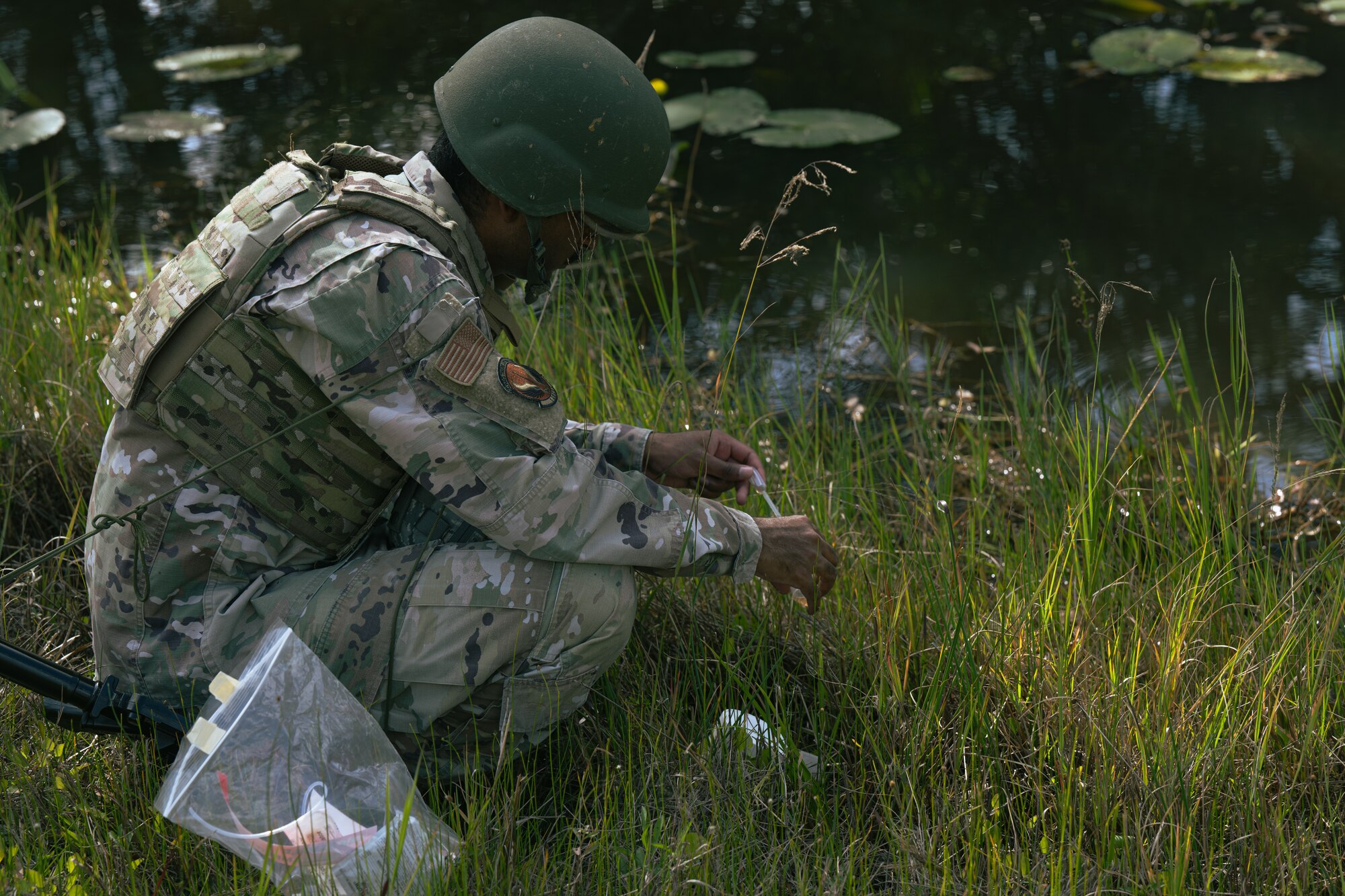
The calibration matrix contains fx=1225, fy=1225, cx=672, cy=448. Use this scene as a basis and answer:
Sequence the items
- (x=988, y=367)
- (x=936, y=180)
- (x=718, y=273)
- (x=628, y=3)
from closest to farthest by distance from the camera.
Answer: (x=988, y=367)
(x=718, y=273)
(x=936, y=180)
(x=628, y=3)

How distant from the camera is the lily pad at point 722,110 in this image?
5566mm

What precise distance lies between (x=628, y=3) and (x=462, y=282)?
552cm

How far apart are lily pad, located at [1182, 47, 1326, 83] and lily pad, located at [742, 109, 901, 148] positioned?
1706mm

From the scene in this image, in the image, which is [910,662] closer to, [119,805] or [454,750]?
[454,750]

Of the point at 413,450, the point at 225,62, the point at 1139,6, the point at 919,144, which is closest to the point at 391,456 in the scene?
the point at 413,450

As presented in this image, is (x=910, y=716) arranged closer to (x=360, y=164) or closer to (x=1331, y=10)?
(x=360, y=164)

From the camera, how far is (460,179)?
213 cm

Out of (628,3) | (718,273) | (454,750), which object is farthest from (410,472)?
(628,3)

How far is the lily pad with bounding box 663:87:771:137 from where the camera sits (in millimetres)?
5566

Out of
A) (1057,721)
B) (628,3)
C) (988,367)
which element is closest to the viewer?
(1057,721)

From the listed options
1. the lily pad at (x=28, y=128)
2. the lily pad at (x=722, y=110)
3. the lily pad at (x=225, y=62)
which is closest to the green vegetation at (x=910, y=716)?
the lily pad at (x=722, y=110)

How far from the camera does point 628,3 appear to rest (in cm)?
693

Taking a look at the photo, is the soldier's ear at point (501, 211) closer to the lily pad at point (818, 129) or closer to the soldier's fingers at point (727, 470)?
the soldier's fingers at point (727, 470)

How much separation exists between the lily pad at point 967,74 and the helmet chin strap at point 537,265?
4.51 meters
